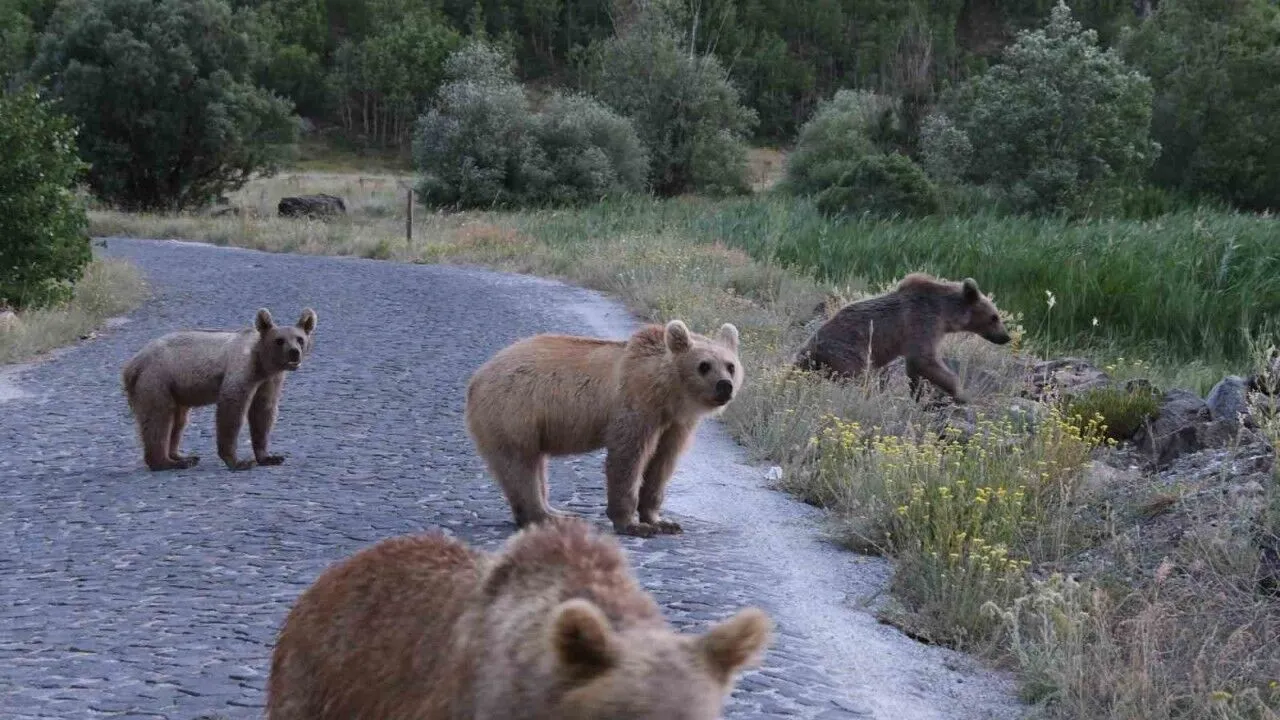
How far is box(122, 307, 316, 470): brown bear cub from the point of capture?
1029 centimetres

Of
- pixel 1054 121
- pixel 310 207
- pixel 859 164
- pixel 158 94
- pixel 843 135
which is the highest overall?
pixel 1054 121

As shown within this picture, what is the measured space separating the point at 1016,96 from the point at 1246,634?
1358 inches

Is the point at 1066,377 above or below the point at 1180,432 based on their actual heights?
below

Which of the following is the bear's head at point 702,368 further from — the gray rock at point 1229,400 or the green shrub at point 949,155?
the green shrub at point 949,155

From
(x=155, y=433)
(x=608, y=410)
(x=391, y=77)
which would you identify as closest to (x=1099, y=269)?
(x=608, y=410)

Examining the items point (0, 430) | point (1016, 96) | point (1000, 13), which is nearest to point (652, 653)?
point (0, 430)

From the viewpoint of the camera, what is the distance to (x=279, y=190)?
65.7m

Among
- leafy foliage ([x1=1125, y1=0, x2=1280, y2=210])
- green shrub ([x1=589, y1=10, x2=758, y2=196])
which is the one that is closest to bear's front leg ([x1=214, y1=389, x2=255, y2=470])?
leafy foliage ([x1=1125, y1=0, x2=1280, y2=210])

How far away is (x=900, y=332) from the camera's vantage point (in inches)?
497

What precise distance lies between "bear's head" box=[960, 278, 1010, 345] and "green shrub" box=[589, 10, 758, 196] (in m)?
44.9

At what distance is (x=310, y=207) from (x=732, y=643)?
46404mm

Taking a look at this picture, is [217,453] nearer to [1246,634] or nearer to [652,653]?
[1246,634]

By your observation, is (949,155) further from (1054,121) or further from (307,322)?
(307,322)

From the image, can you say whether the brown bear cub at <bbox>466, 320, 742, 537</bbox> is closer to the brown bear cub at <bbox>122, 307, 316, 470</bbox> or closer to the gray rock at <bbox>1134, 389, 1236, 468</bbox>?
the brown bear cub at <bbox>122, 307, 316, 470</bbox>
